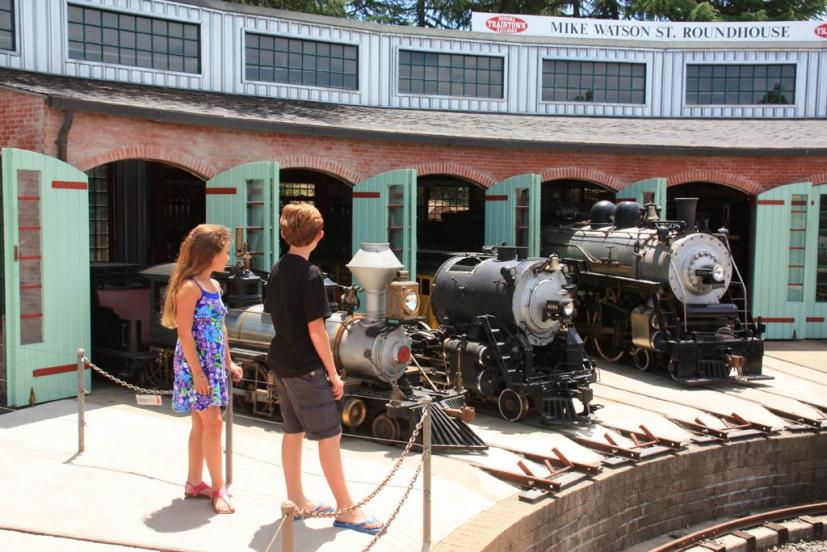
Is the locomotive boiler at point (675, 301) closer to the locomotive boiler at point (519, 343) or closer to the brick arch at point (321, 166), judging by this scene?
the locomotive boiler at point (519, 343)

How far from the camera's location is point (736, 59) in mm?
20406

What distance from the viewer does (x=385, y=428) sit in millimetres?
9000

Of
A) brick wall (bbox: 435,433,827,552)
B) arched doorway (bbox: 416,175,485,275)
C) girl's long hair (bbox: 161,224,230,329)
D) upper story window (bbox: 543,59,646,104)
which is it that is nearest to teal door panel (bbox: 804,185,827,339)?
upper story window (bbox: 543,59,646,104)

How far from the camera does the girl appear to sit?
19.0 ft

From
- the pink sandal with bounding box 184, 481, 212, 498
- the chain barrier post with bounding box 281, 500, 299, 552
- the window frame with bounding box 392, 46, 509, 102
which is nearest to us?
the chain barrier post with bounding box 281, 500, 299, 552

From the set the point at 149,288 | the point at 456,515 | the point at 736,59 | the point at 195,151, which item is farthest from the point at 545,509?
the point at 736,59

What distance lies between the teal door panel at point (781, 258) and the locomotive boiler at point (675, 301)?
258 cm

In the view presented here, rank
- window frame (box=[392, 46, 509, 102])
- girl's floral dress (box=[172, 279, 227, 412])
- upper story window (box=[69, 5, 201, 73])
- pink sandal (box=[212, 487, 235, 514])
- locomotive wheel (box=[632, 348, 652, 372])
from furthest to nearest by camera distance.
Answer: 1. window frame (box=[392, 46, 509, 102])
2. upper story window (box=[69, 5, 201, 73])
3. locomotive wheel (box=[632, 348, 652, 372])
4. pink sandal (box=[212, 487, 235, 514])
5. girl's floral dress (box=[172, 279, 227, 412])

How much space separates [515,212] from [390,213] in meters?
2.46

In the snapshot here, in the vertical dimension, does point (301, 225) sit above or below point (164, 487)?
above

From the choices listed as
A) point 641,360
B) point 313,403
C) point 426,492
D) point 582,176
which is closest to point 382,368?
point 426,492

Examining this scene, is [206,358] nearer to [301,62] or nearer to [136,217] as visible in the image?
[136,217]

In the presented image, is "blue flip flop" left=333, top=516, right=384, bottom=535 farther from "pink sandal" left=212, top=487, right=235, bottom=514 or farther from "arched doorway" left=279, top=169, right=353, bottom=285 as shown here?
"arched doorway" left=279, top=169, right=353, bottom=285

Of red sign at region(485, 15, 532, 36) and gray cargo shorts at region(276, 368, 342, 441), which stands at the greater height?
red sign at region(485, 15, 532, 36)
